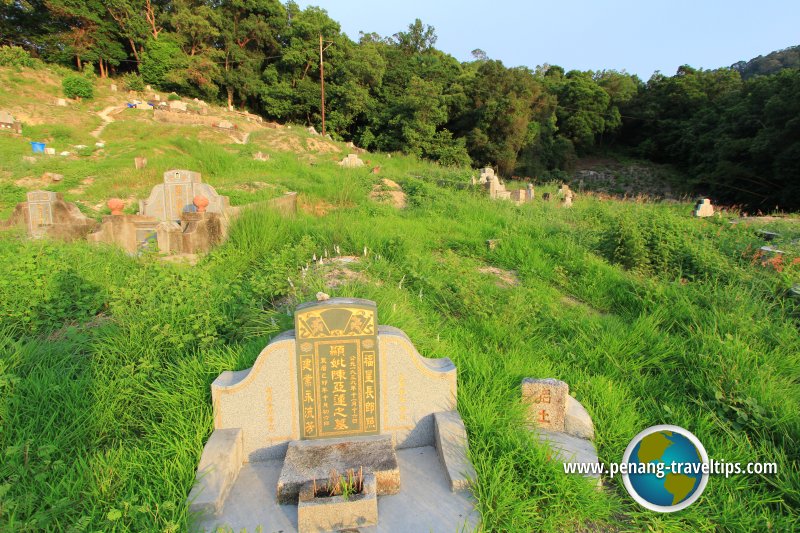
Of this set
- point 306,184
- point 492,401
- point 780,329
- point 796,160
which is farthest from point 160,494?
point 796,160

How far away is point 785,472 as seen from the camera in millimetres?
2289

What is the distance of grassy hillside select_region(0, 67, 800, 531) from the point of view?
6.88ft

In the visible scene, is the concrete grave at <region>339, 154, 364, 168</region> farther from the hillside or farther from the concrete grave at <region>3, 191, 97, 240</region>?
the hillside

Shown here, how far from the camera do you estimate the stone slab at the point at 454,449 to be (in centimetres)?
219

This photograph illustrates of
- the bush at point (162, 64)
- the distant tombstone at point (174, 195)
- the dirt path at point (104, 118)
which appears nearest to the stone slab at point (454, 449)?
the distant tombstone at point (174, 195)

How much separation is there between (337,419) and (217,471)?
28.3 inches

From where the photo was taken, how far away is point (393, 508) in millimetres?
2115

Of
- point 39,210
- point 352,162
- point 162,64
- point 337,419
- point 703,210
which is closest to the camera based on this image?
point 337,419

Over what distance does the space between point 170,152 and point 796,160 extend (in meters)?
26.1

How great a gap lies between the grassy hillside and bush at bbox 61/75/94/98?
20.7 meters

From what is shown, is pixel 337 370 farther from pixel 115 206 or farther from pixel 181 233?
pixel 115 206

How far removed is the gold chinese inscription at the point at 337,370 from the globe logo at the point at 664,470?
1.44 metres

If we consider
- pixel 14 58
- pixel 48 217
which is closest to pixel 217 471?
pixel 48 217

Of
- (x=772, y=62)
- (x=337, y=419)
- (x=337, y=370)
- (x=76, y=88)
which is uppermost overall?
(x=772, y=62)
